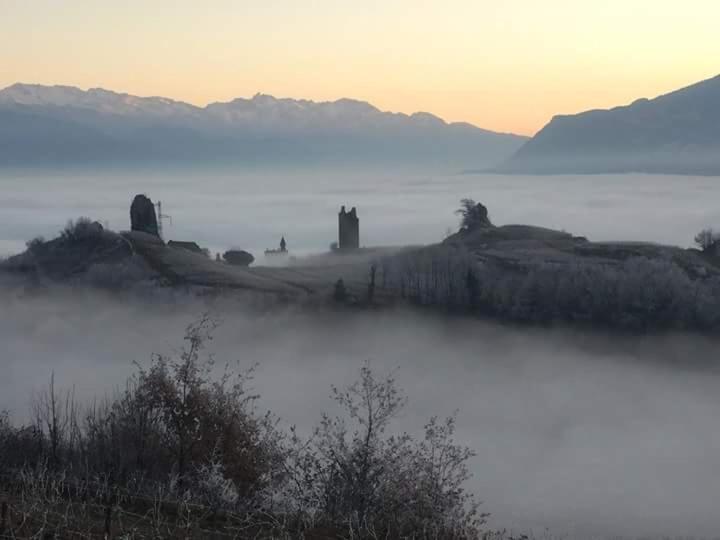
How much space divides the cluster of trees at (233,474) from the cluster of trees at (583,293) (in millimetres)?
92736

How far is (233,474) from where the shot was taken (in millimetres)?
33844

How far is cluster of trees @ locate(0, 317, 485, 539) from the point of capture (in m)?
22.5

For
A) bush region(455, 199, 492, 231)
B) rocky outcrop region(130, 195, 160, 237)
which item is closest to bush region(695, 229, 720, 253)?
bush region(455, 199, 492, 231)

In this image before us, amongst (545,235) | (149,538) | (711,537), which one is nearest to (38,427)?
(149,538)

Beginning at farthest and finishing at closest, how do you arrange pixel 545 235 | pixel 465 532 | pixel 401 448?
1. pixel 545 235
2. pixel 401 448
3. pixel 465 532

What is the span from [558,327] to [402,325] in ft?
77.0

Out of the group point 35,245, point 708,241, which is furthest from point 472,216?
point 35,245

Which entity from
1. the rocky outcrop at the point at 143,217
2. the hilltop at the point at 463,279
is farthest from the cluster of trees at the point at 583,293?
the rocky outcrop at the point at 143,217

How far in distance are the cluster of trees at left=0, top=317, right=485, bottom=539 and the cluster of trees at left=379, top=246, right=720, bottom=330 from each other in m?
92.7

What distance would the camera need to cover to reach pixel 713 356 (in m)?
117

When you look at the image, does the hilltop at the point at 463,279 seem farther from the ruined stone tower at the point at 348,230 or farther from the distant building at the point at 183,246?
the ruined stone tower at the point at 348,230

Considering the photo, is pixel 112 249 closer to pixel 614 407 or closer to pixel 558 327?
pixel 558 327

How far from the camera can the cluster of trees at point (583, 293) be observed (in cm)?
12288

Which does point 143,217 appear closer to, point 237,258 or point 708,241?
point 237,258
